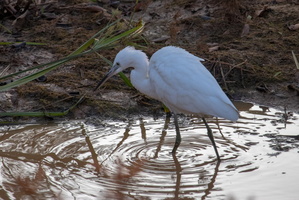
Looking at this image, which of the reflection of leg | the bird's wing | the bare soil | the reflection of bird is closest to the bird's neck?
the reflection of bird

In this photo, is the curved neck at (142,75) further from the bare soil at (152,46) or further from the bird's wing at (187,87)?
the bare soil at (152,46)

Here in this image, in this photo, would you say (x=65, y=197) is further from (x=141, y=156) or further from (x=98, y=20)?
(x=98, y=20)

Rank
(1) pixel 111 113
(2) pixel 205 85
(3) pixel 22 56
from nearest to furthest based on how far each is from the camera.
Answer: (2) pixel 205 85, (1) pixel 111 113, (3) pixel 22 56

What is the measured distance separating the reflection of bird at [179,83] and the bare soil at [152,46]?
1.07 metres

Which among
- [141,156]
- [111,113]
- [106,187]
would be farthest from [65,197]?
[111,113]

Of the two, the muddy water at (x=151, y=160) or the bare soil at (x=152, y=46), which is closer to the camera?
the muddy water at (x=151, y=160)

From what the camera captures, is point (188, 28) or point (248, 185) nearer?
point (248, 185)

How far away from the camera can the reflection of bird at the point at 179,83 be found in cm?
479

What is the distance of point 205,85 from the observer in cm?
488

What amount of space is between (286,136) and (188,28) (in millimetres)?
3015

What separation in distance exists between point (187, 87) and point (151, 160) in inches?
31.3

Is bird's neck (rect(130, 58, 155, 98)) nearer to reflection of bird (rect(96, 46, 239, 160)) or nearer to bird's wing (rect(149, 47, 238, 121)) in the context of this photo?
reflection of bird (rect(96, 46, 239, 160))

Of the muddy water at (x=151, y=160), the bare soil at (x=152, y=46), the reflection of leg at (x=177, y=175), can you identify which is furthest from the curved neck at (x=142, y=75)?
the bare soil at (x=152, y=46)

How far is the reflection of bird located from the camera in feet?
15.7
